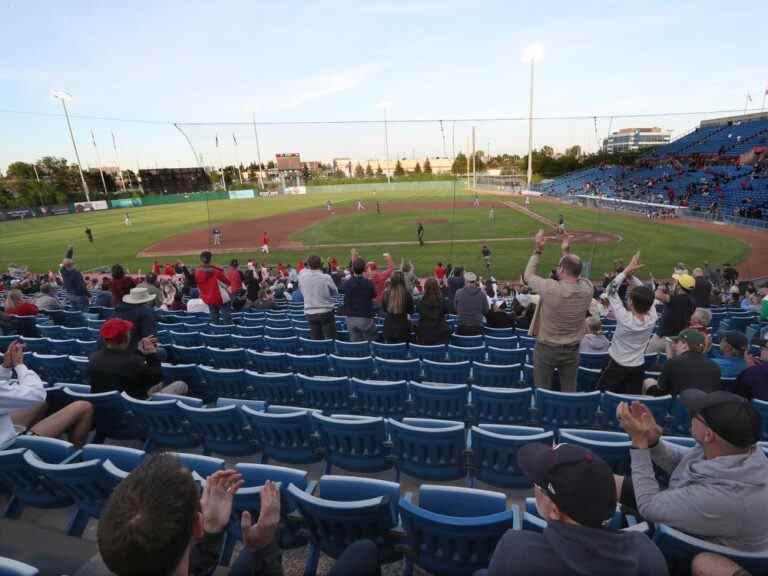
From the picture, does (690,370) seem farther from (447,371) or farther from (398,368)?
(398,368)

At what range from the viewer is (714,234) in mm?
26609

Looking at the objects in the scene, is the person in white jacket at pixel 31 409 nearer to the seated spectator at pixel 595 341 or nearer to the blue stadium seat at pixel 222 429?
the blue stadium seat at pixel 222 429

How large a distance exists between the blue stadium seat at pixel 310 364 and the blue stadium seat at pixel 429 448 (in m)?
2.43

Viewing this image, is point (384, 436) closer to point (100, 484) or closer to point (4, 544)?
point (100, 484)

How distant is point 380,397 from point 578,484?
361cm

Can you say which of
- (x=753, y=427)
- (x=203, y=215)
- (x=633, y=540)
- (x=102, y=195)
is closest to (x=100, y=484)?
(x=633, y=540)

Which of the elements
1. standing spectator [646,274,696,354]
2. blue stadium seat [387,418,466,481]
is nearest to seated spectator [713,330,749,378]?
standing spectator [646,274,696,354]

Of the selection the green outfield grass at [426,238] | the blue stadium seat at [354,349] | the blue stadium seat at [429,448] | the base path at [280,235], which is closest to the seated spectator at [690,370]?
the blue stadium seat at [429,448]

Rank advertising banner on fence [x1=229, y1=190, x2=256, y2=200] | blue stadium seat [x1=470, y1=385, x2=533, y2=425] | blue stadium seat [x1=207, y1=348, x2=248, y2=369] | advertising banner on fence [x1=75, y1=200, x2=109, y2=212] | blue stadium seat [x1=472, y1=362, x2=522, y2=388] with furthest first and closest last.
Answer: advertising banner on fence [x1=75, y1=200, x2=109, y2=212] → advertising banner on fence [x1=229, y1=190, x2=256, y2=200] → blue stadium seat [x1=207, y1=348, x2=248, y2=369] → blue stadium seat [x1=472, y1=362, x2=522, y2=388] → blue stadium seat [x1=470, y1=385, x2=533, y2=425]

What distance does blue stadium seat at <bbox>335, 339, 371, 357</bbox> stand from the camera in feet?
23.1

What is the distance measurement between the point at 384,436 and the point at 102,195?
87112 millimetres

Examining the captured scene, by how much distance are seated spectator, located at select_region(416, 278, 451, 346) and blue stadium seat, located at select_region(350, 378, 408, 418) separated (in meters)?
2.31

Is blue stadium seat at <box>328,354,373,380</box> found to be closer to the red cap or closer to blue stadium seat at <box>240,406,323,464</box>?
blue stadium seat at <box>240,406,323,464</box>

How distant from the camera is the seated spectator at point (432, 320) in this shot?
23.3ft
